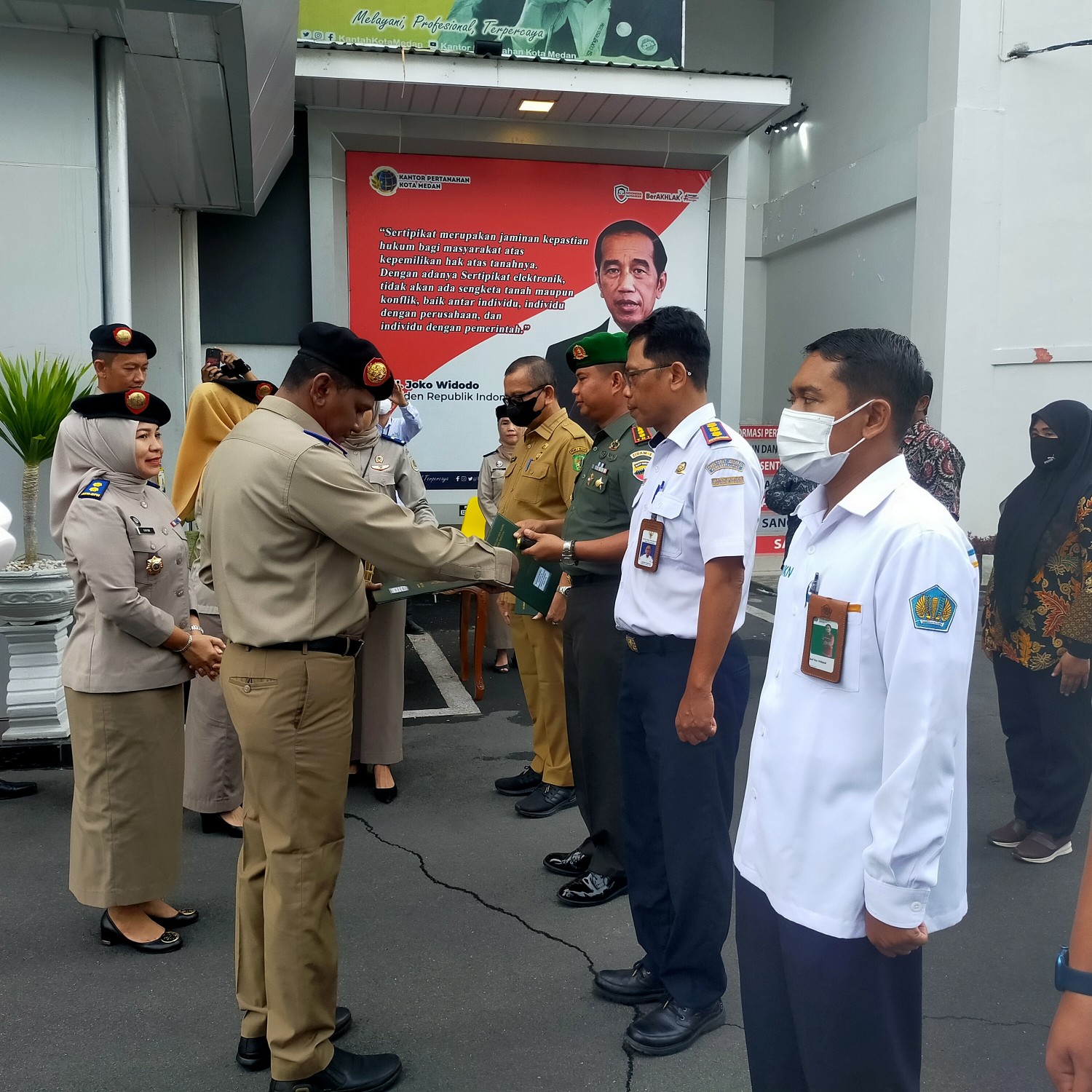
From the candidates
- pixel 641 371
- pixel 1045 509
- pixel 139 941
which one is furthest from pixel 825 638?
pixel 1045 509

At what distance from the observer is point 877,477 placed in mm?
1756

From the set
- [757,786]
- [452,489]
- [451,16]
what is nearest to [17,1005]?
[757,786]

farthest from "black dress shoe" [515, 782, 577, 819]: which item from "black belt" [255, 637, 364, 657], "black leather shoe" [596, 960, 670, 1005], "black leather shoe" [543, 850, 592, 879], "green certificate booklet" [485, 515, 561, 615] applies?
"black belt" [255, 637, 364, 657]

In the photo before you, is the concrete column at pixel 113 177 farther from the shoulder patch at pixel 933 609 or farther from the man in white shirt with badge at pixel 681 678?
the shoulder patch at pixel 933 609

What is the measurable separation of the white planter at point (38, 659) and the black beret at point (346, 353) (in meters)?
2.90

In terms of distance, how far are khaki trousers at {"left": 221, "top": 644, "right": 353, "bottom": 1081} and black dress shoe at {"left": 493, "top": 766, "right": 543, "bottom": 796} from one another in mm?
2223

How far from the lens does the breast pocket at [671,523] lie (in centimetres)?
277

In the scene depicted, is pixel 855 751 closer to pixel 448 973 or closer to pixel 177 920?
pixel 448 973

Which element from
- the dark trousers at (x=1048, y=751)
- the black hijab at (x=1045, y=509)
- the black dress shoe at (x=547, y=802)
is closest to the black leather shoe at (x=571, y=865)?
the black dress shoe at (x=547, y=802)

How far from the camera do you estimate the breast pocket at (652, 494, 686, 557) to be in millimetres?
2766

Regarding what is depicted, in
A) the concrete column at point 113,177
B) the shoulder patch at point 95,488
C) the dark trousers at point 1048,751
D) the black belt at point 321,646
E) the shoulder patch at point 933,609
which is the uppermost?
the concrete column at point 113,177

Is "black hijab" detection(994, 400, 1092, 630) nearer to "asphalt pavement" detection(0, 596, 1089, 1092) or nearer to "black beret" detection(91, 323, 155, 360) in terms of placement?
"asphalt pavement" detection(0, 596, 1089, 1092)

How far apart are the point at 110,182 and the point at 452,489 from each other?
4889 millimetres

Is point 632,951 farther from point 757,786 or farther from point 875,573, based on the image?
point 875,573
